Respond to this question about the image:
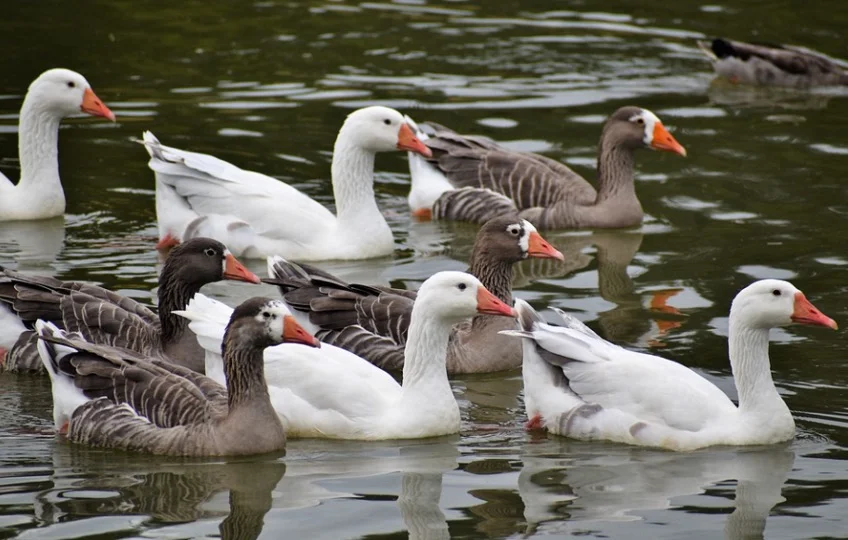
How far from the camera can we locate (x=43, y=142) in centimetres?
1490

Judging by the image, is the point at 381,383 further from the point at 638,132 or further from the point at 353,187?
the point at 638,132

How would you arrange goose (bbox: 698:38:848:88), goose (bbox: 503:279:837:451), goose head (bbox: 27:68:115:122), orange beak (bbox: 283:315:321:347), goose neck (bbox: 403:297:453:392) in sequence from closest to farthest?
orange beak (bbox: 283:315:321:347) → goose (bbox: 503:279:837:451) → goose neck (bbox: 403:297:453:392) → goose head (bbox: 27:68:115:122) → goose (bbox: 698:38:848:88)

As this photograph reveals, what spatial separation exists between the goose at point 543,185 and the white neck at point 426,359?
5827mm

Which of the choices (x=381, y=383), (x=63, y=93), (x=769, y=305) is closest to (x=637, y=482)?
(x=769, y=305)

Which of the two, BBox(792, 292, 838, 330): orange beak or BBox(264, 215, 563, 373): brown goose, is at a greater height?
BBox(792, 292, 838, 330): orange beak

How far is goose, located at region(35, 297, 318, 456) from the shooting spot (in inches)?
354

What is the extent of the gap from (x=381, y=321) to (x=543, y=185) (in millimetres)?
4901

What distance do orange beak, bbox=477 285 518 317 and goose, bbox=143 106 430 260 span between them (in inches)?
167

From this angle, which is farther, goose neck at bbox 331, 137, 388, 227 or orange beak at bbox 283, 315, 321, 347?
goose neck at bbox 331, 137, 388, 227

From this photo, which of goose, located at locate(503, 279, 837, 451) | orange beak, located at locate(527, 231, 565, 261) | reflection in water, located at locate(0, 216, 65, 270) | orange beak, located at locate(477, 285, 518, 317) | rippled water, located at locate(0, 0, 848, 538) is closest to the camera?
rippled water, located at locate(0, 0, 848, 538)

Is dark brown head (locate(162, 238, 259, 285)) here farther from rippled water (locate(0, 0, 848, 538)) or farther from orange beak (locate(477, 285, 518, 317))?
orange beak (locate(477, 285, 518, 317))

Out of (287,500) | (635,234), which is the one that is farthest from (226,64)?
(287,500)

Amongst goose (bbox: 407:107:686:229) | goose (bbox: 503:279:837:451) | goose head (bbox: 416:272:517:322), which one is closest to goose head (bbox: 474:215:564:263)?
goose (bbox: 503:279:837:451)

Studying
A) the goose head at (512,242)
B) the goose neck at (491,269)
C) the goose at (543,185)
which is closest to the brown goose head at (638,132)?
the goose at (543,185)
